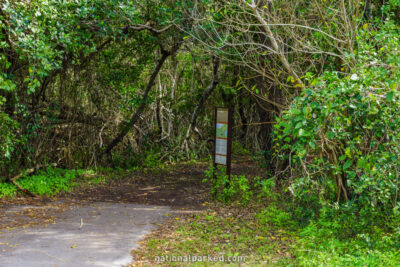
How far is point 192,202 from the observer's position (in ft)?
30.8

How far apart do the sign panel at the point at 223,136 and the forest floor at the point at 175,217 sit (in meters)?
0.98

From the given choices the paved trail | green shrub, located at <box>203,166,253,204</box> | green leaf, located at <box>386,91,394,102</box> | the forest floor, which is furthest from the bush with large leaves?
green shrub, located at <box>203,166,253,204</box>

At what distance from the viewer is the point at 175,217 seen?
26.1 feet

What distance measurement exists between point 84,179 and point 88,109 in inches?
89.0

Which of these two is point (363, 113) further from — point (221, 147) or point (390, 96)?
point (221, 147)

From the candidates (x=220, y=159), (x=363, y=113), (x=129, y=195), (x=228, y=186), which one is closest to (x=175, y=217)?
(x=228, y=186)

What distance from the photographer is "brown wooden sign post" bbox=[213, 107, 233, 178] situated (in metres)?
8.94

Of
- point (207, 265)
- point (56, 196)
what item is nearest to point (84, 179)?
point (56, 196)

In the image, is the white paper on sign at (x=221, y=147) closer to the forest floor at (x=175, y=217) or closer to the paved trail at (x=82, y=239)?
the forest floor at (x=175, y=217)

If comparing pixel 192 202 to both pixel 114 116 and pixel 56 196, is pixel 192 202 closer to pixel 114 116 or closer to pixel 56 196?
pixel 56 196

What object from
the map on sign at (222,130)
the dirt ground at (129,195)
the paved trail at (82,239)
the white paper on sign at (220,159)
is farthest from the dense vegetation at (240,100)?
the paved trail at (82,239)

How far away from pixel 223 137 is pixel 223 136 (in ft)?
0.07

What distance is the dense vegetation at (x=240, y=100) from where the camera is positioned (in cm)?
537

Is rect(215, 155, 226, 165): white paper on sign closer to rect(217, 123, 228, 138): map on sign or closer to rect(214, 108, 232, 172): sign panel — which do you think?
rect(214, 108, 232, 172): sign panel
